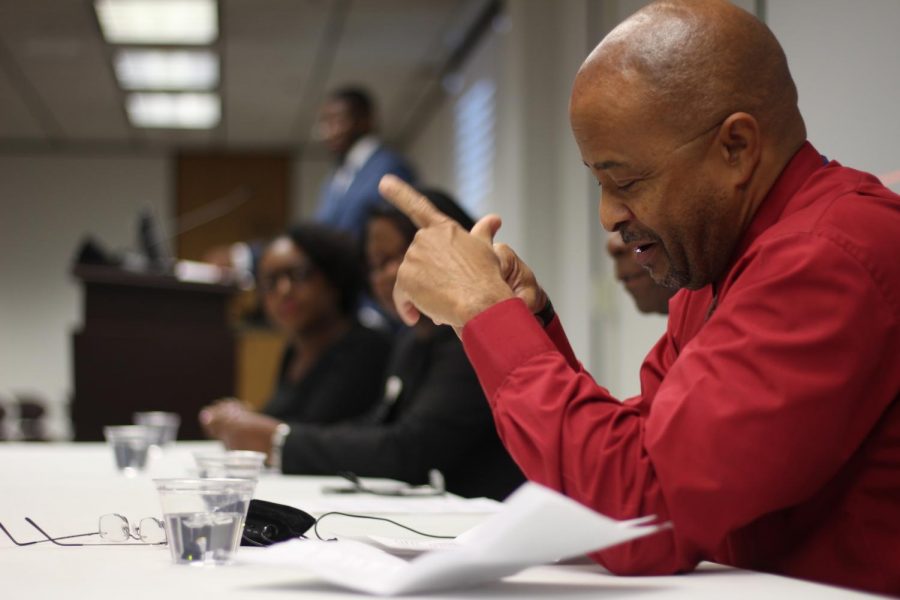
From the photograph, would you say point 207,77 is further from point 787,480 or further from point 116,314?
point 787,480

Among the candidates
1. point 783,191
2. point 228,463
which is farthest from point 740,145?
point 228,463

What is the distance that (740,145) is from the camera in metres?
1.11

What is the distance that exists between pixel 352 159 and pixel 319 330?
1554mm

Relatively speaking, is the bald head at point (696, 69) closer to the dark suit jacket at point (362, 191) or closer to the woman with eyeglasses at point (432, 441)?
the woman with eyeglasses at point (432, 441)

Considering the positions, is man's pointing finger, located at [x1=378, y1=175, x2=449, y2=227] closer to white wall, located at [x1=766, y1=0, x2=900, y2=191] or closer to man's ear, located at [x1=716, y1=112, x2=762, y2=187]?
man's ear, located at [x1=716, y1=112, x2=762, y2=187]

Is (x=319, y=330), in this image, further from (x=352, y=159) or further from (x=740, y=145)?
(x=740, y=145)

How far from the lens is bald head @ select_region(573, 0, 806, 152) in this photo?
108 centimetres

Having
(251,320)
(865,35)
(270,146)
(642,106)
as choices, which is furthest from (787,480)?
(270,146)

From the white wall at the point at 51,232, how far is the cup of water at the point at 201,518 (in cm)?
796

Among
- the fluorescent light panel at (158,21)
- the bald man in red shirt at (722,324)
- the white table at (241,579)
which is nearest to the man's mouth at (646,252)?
the bald man in red shirt at (722,324)

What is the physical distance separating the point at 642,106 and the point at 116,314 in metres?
3.19

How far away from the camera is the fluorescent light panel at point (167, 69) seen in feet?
20.1

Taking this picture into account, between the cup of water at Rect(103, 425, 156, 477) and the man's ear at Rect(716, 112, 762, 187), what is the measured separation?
57.0 inches

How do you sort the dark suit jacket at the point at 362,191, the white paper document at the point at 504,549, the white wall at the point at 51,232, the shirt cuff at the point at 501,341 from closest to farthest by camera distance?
the white paper document at the point at 504,549 < the shirt cuff at the point at 501,341 < the dark suit jacket at the point at 362,191 < the white wall at the point at 51,232
